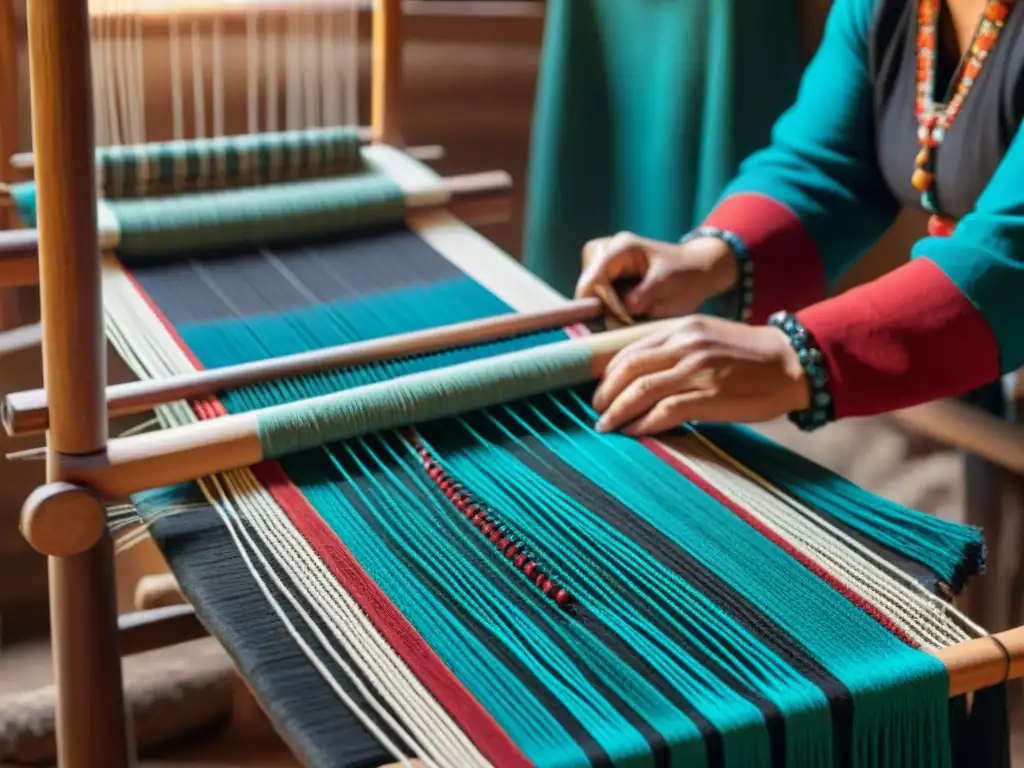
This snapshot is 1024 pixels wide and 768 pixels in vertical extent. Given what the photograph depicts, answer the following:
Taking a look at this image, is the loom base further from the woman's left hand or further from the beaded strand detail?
the woman's left hand

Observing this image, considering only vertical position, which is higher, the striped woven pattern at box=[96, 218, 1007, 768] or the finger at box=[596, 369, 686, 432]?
the finger at box=[596, 369, 686, 432]

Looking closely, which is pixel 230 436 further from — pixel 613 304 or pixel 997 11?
pixel 997 11

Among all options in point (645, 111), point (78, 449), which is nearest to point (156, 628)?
point (78, 449)

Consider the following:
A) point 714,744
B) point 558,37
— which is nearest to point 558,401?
point 714,744

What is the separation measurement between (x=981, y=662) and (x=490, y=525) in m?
0.30

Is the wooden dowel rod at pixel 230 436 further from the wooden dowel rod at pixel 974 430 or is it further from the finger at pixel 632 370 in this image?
the wooden dowel rod at pixel 974 430

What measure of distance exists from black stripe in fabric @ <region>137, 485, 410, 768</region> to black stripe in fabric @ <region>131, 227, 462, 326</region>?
314mm

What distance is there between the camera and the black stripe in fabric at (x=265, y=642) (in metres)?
0.66

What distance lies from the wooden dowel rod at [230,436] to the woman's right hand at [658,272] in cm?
10

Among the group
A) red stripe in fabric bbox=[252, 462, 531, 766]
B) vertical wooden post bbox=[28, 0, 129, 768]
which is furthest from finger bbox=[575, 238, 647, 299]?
vertical wooden post bbox=[28, 0, 129, 768]

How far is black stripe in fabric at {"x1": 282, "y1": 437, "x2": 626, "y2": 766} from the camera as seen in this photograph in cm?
67

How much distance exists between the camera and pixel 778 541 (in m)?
0.86

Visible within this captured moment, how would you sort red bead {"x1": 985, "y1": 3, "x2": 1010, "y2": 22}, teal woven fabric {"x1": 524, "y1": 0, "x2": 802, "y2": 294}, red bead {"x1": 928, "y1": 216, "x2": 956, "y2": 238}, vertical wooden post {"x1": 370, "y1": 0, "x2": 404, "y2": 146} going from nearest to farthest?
red bead {"x1": 985, "y1": 3, "x2": 1010, "y2": 22} → red bead {"x1": 928, "y1": 216, "x2": 956, "y2": 238} → vertical wooden post {"x1": 370, "y1": 0, "x2": 404, "y2": 146} → teal woven fabric {"x1": 524, "y1": 0, "x2": 802, "y2": 294}

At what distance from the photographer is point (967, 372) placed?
99 centimetres
